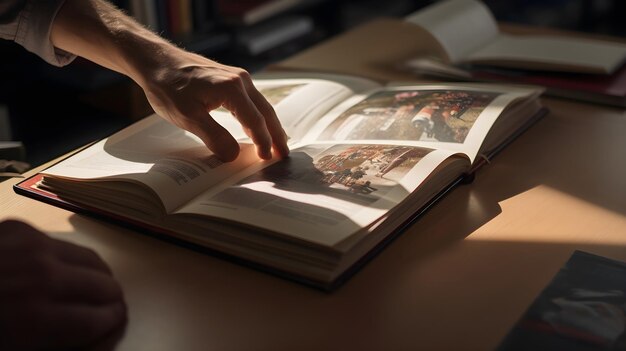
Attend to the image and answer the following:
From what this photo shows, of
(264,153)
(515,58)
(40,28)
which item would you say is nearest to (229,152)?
(264,153)

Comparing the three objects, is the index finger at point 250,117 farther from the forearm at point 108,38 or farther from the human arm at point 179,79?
the forearm at point 108,38

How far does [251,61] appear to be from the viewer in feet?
8.04

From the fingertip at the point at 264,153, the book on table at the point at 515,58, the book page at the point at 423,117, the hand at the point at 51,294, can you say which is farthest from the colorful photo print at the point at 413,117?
the hand at the point at 51,294

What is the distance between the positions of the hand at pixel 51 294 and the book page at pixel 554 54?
32.6 inches

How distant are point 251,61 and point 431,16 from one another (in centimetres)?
119

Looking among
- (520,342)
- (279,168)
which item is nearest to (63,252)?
(279,168)

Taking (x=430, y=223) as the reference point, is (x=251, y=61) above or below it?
below

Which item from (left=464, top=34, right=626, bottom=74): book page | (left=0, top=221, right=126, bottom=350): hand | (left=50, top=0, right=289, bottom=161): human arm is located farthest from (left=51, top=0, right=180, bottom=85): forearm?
(left=464, top=34, right=626, bottom=74): book page

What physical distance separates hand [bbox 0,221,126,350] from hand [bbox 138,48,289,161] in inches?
10.0

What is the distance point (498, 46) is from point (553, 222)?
0.60m

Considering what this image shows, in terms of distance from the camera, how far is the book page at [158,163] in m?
0.81

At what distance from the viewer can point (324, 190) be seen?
0.81 meters

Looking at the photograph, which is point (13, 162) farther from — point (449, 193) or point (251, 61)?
point (251, 61)

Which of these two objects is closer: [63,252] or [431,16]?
[63,252]
